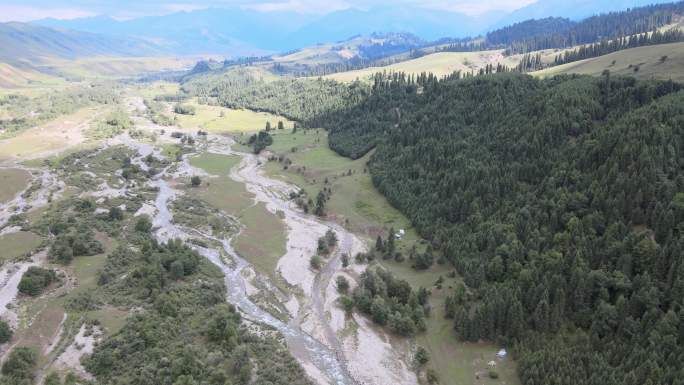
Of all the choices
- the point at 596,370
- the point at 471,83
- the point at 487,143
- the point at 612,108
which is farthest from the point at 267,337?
the point at 471,83

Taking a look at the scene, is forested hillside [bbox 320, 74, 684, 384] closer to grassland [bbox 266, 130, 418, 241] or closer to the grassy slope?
the grassy slope

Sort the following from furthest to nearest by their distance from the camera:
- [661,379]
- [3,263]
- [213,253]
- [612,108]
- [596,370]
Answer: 1. [612,108]
2. [213,253]
3. [3,263]
4. [596,370]
5. [661,379]

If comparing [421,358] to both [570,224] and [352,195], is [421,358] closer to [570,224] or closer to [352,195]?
[570,224]

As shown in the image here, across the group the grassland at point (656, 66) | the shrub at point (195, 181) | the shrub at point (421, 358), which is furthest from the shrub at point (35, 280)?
the grassland at point (656, 66)

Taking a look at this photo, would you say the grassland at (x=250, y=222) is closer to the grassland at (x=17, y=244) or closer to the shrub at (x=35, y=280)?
the shrub at (x=35, y=280)

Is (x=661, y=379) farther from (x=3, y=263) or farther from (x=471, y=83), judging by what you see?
(x=471, y=83)

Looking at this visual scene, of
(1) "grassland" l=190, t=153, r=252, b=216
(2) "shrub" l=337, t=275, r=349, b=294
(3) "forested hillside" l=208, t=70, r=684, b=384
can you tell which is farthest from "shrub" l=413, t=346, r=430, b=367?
(1) "grassland" l=190, t=153, r=252, b=216
